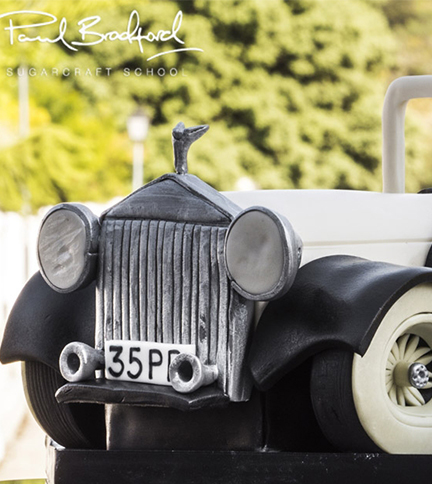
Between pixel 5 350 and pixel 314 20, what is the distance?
27.1 m

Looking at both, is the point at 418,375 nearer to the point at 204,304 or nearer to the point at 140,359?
the point at 204,304

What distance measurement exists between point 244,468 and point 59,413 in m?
0.55

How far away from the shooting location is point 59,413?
2102 millimetres

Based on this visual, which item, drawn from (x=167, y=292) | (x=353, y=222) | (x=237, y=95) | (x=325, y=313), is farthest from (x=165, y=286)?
(x=237, y=95)

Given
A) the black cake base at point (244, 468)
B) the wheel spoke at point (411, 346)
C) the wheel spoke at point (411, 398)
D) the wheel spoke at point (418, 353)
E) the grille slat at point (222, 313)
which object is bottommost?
the black cake base at point (244, 468)

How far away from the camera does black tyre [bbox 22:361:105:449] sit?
2.07 metres

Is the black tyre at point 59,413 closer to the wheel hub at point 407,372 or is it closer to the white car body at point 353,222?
the white car body at point 353,222

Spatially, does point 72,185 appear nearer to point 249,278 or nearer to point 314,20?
point 314,20

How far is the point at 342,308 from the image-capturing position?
164cm

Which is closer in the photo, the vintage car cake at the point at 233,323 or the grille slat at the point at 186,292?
the vintage car cake at the point at 233,323

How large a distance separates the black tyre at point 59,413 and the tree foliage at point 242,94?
73.1ft

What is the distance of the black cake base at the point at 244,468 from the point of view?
170 cm

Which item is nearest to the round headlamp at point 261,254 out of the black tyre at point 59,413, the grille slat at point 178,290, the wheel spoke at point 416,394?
the grille slat at point 178,290

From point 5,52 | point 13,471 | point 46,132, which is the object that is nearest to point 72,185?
point 46,132
